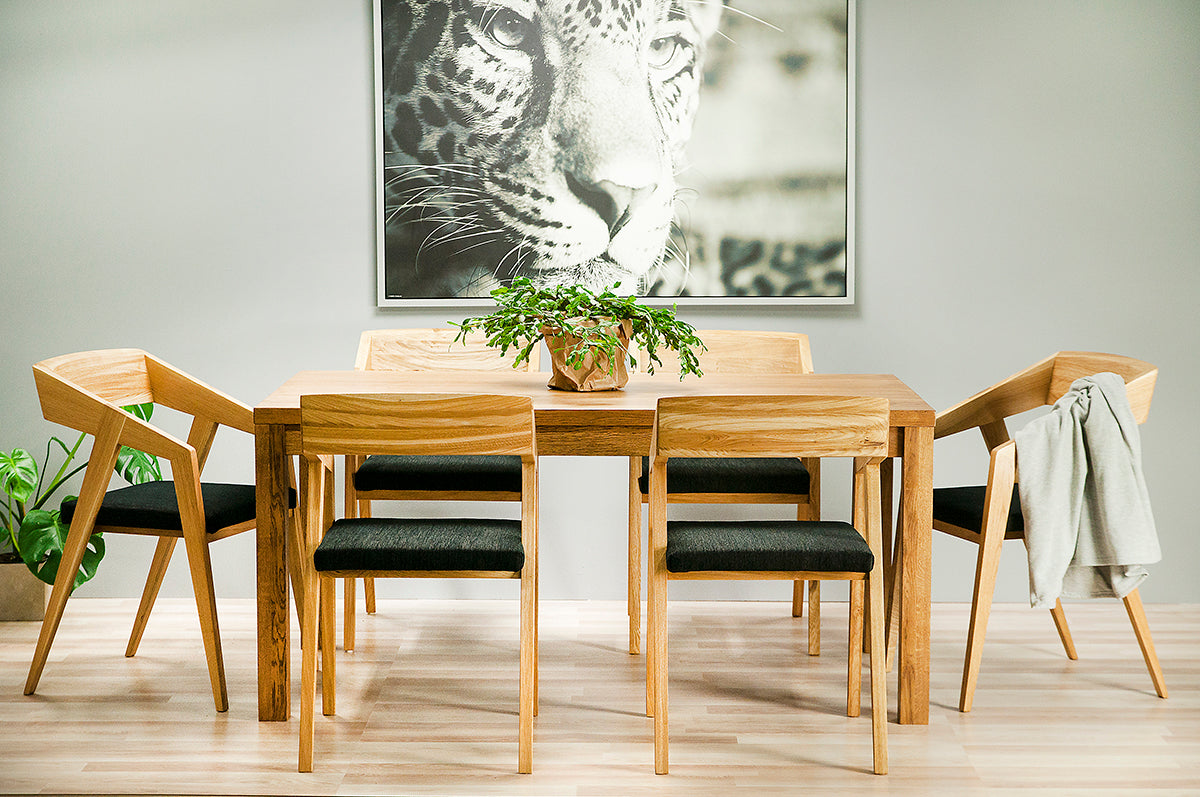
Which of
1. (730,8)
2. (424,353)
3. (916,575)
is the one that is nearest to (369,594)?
(424,353)

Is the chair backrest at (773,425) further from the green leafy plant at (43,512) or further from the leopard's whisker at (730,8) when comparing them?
the leopard's whisker at (730,8)

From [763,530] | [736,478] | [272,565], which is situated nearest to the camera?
[763,530]

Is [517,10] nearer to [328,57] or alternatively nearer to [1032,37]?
[328,57]

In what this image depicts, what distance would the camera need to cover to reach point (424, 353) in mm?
3211

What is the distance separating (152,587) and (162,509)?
1.52 feet

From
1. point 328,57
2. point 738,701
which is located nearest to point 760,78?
point 328,57

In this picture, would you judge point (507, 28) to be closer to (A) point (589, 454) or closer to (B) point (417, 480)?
(B) point (417, 480)

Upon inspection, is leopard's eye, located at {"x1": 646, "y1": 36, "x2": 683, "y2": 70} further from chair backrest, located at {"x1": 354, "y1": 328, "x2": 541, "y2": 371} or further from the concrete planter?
the concrete planter

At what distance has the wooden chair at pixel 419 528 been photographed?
2041 mm

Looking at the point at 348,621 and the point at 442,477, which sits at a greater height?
the point at 442,477

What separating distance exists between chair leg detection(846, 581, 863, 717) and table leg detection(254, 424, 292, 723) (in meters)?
1.32

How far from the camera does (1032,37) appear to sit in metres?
3.33

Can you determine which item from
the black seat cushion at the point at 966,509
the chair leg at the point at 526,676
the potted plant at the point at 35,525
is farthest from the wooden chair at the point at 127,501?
the black seat cushion at the point at 966,509

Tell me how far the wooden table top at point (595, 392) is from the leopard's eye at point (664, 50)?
3.52ft
